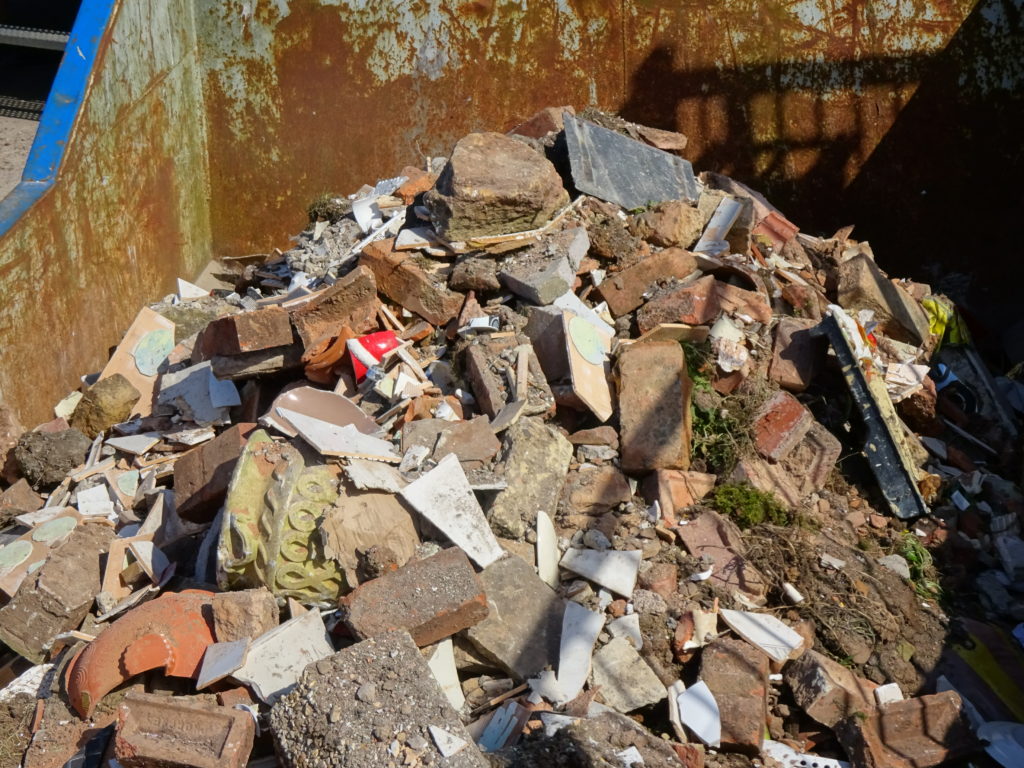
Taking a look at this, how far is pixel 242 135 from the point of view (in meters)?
6.49

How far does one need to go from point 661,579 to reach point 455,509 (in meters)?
0.89

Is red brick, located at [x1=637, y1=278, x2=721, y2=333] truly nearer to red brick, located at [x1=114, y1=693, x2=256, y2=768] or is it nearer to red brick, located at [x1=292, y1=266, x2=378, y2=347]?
red brick, located at [x1=292, y1=266, x2=378, y2=347]

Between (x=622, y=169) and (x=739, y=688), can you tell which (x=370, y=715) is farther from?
(x=622, y=169)

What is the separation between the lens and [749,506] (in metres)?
4.27

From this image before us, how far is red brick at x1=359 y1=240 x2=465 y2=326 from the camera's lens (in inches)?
187

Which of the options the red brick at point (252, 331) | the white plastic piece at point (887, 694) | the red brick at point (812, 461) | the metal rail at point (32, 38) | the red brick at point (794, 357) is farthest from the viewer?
the metal rail at point (32, 38)

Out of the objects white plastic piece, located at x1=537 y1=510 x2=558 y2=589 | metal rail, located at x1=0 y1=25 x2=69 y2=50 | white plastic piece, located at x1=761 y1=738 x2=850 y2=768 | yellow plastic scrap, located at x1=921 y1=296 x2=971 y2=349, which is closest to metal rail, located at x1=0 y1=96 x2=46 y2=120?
metal rail, located at x1=0 y1=25 x2=69 y2=50

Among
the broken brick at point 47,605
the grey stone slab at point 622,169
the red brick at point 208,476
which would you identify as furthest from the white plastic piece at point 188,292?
the grey stone slab at point 622,169

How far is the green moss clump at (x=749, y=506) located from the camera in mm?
4258

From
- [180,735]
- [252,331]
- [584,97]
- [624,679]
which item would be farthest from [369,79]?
[180,735]

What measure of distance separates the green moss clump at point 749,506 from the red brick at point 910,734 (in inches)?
37.3

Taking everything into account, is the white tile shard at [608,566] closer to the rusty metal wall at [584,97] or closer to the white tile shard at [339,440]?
the white tile shard at [339,440]

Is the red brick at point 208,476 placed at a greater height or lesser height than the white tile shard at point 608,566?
greater

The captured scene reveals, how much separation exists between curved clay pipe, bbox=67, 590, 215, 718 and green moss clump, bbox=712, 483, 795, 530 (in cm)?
221
